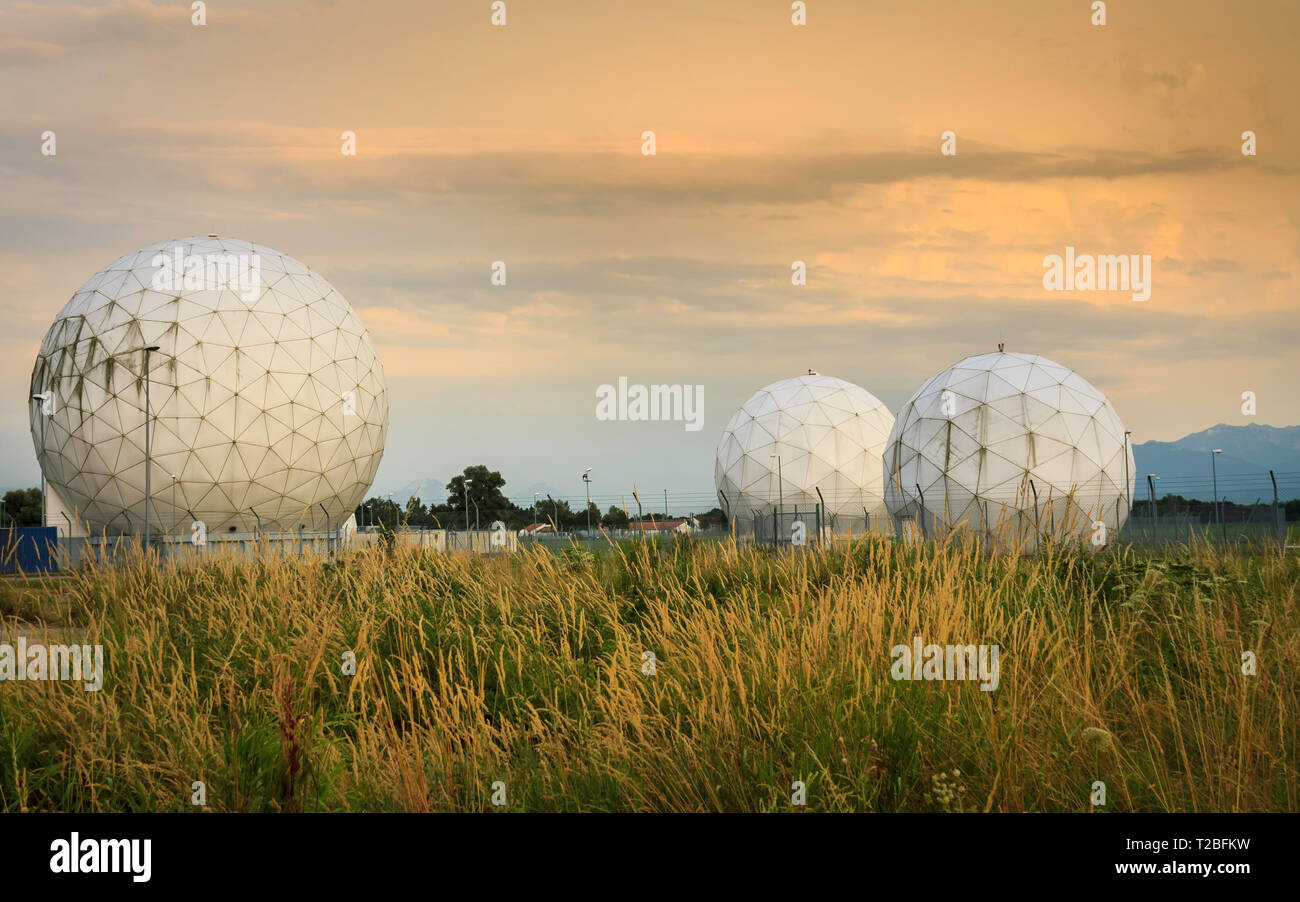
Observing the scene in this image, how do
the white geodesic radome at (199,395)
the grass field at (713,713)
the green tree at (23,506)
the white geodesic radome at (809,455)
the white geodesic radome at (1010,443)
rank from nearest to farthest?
the grass field at (713,713) < the white geodesic radome at (1010,443) < the white geodesic radome at (199,395) < the white geodesic radome at (809,455) < the green tree at (23,506)

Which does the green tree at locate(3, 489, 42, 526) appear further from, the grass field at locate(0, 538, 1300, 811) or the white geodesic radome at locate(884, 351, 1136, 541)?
the grass field at locate(0, 538, 1300, 811)

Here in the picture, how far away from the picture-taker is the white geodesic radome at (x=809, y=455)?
3791 centimetres

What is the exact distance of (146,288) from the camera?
1236 inches

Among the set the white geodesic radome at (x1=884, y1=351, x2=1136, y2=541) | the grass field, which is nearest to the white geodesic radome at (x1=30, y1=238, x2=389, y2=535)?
the white geodesic radome at (x1=884, y1=351, x2=1136, y2=541)

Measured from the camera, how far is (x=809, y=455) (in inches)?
1502

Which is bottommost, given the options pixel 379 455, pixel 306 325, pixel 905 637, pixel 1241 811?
pixel 1241 811

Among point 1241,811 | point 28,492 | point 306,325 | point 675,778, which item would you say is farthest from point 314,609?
point 28,492

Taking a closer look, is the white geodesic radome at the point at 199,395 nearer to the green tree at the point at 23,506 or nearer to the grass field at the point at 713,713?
the grass field at the point at 713,713

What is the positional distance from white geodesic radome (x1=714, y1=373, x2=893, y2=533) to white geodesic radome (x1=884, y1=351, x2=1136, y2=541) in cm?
952

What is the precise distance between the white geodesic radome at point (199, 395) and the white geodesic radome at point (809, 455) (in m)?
16.6

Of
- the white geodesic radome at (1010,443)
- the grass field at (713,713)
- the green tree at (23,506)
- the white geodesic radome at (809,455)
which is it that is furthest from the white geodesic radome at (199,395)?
the green tree at (23,506)
